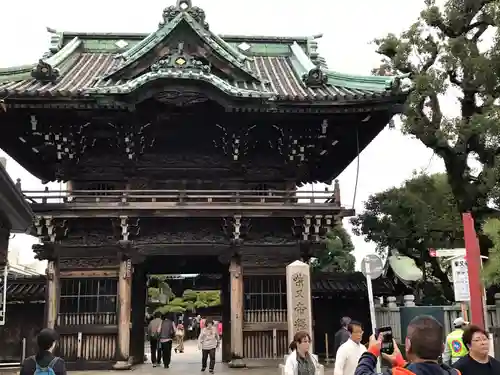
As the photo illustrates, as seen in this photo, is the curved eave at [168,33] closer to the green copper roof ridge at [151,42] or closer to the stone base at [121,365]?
the green copper roof ridge at [151,42]

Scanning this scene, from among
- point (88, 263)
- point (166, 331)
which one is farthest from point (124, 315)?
point (166, 331)

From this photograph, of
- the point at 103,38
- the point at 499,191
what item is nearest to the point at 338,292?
the point at 499,191

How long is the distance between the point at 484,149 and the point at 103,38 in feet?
45.9

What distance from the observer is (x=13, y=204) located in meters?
7.36

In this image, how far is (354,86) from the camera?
51.3 feet

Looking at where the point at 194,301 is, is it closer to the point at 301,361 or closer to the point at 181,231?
the point at 181,231

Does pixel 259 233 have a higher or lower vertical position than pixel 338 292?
higher

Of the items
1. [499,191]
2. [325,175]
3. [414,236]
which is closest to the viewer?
[499,191]

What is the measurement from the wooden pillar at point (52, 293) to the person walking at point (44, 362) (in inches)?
399

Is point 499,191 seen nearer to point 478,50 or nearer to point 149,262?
point 478,50

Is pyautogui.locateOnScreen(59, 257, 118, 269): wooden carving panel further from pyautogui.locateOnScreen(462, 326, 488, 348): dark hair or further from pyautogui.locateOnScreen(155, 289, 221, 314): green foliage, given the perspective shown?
pyautogui.locateOnScreen(155, 289, 221, 314): green foliage

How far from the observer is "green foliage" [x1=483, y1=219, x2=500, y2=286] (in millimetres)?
7566

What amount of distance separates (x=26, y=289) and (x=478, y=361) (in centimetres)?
1522

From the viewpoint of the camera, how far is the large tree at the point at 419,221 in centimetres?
1997
